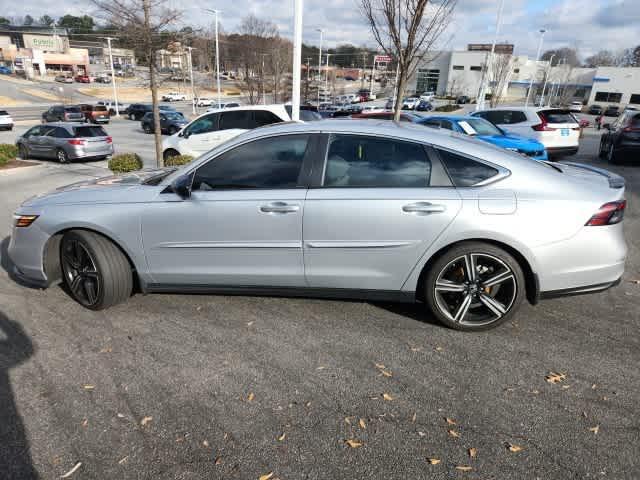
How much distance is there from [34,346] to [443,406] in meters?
3.01

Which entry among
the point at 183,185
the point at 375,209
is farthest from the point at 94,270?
the point at 375,209

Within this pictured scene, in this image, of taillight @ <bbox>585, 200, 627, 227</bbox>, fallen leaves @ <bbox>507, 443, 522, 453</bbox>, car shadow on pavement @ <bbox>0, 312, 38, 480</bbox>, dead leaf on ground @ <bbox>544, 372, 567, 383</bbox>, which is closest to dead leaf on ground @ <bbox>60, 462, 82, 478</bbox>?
car shadow on pavement @ <bbox>0, 312, 38, 480</bbox>

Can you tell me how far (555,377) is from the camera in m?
3.04

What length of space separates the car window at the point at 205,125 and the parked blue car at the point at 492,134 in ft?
17.5

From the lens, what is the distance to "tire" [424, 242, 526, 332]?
3361 mm

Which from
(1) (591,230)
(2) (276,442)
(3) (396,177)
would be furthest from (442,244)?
(2) (276,442)

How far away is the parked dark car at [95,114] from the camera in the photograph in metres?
33.8

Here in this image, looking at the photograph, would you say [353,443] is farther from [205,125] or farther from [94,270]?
[205,125]

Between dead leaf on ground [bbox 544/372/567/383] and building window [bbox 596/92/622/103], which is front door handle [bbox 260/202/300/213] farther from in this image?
building window [bbox 596/92/622/103]

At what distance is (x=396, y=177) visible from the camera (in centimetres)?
341

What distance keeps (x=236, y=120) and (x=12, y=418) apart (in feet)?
31.4

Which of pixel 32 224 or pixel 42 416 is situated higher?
pixel 32 224

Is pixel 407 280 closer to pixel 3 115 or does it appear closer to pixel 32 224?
pixel 32 224

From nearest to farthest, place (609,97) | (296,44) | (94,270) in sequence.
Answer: (94,270) < (296,44) < (609,97)
